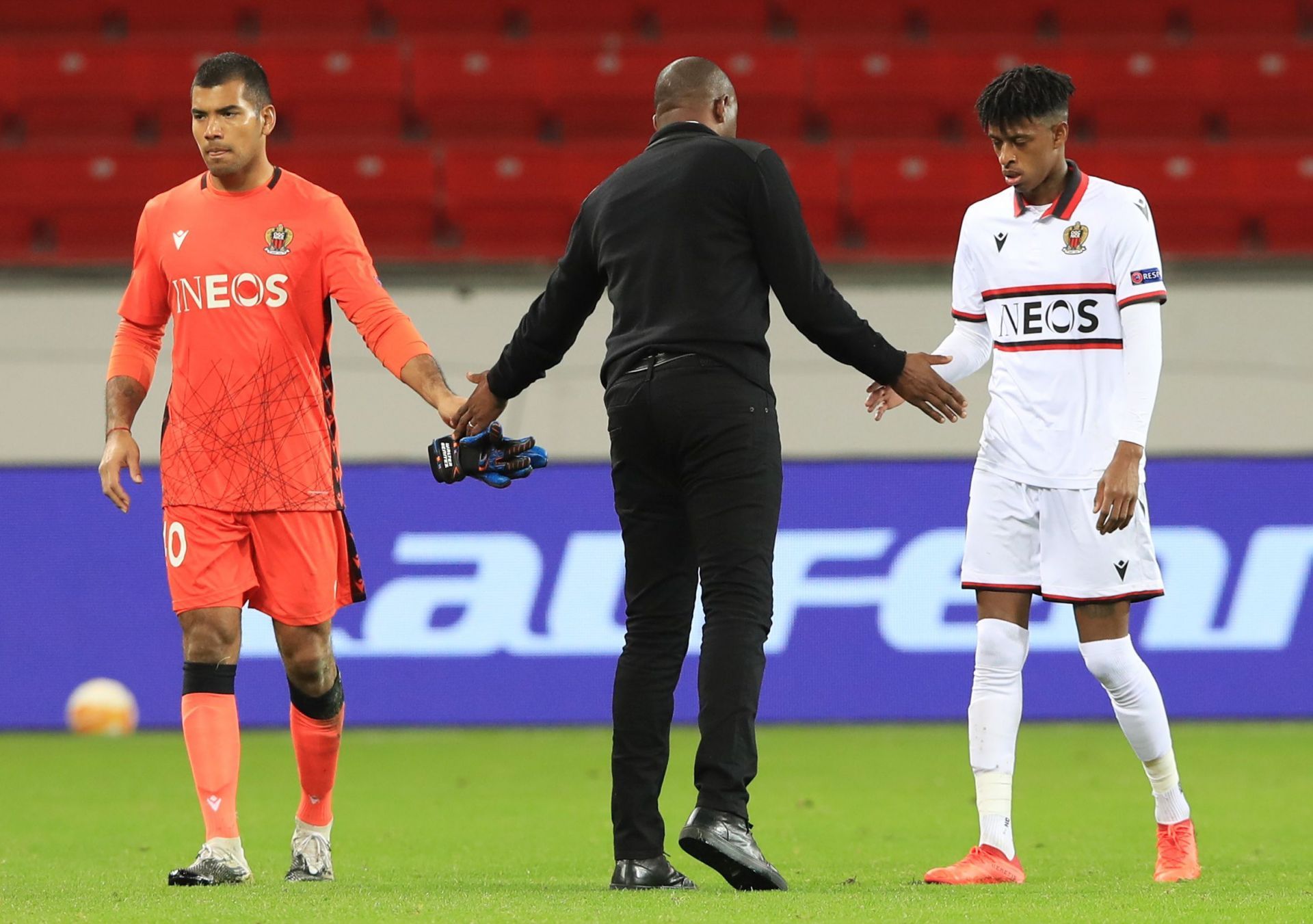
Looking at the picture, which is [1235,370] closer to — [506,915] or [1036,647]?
[1036,647]

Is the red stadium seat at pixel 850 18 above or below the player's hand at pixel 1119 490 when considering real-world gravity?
above

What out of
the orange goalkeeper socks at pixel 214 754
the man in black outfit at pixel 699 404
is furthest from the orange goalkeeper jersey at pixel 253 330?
the man in black outfit at pixel 699 404

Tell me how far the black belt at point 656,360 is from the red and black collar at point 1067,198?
1.03 m

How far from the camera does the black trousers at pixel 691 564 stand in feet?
12.4

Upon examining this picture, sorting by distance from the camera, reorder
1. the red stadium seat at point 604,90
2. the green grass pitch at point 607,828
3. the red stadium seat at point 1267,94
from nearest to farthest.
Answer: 1. the green grass pitch at point 607,828
2. the red stadium seat at point 604,90
3. the red stadium seat at point 1267,94

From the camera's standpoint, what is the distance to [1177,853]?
4266 millimetres

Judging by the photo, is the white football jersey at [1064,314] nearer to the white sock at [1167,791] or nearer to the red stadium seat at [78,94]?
the white sock at [1167,791]

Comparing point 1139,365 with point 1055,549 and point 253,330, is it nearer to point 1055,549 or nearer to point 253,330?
point 1055,549

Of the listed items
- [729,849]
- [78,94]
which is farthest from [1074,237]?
A: [78,94]

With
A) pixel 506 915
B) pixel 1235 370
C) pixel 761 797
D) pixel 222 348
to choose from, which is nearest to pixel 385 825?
pixel 761 797

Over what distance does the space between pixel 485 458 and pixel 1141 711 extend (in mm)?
1650

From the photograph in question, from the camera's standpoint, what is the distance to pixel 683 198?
3.86 metres

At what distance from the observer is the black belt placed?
384 cm

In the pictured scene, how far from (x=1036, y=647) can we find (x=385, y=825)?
3714 mm
